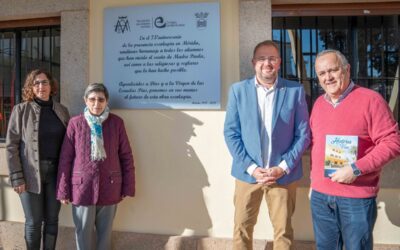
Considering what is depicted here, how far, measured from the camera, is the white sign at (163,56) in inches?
151

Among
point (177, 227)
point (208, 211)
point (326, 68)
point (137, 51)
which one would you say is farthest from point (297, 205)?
point (137, 51)

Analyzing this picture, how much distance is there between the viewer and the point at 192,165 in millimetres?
3924

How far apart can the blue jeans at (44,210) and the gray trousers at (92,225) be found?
0.93 feet

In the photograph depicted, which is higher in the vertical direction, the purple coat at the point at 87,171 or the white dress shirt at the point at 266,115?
the white dress shirt at the point at 266,115

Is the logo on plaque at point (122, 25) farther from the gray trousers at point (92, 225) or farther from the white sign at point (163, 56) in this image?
the gray trousers at point (92, 225)

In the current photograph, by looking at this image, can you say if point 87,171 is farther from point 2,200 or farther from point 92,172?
point 2,200

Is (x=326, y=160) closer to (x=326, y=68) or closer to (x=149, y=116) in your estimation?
(x=326, y=68)

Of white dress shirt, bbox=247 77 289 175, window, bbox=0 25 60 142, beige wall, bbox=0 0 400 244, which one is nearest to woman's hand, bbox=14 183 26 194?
beige wall, bbox=0 0 400 244

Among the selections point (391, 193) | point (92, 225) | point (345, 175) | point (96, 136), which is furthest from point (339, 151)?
point (92, 225)

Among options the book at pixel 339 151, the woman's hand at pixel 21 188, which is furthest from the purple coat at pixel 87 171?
the book at pixel 339 151

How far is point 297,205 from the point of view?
3.78 meters

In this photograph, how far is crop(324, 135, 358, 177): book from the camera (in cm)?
261

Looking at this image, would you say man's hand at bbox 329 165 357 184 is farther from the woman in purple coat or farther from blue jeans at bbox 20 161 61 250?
blue jeans at bbox 20 161 61 250

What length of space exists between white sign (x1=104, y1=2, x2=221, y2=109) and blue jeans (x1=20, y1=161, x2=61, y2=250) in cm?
92
